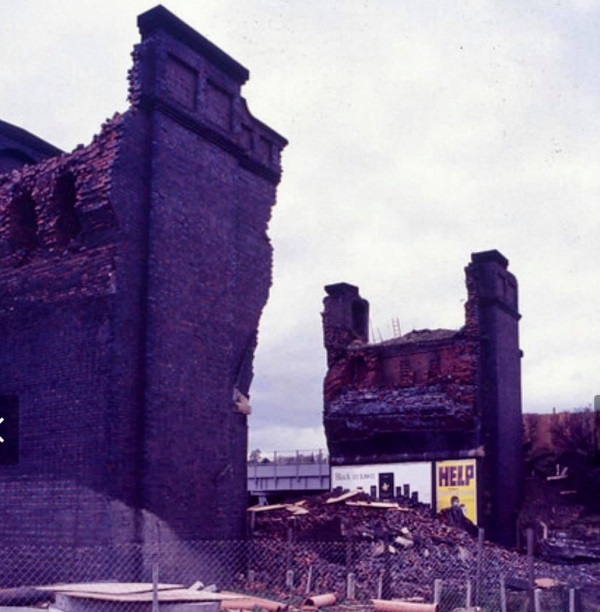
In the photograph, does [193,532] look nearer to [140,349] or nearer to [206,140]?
→ [140,349]

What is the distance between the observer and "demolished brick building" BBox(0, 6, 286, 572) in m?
12.6

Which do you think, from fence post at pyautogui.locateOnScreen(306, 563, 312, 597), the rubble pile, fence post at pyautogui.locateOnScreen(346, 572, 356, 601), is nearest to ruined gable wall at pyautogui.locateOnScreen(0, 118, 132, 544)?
the rubble pile

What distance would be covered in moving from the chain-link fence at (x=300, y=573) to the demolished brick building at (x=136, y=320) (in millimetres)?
301

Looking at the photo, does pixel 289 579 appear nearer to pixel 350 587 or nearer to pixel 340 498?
pixel 350 587

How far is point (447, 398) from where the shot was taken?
86.0ft

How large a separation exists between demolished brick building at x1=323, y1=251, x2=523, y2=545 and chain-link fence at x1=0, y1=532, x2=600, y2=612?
7.22 meters

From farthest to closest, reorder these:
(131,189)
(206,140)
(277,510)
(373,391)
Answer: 1. (373,391)
2. (277,510)
3. (206,140)
4. (131,189)

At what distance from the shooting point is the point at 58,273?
13.5 metres

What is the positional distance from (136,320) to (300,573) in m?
5.88

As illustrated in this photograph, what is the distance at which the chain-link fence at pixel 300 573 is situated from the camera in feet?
39.6

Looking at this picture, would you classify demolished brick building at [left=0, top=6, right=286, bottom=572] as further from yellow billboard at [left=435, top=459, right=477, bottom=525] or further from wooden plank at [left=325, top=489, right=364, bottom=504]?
yellow billboard at [left=435, top=459, right=477, bottom=525]

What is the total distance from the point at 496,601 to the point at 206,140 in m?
9.11

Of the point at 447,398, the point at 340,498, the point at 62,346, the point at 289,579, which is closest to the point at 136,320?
the point at 62,346

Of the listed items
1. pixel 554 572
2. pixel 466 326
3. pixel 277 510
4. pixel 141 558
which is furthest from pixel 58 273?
pixel 466 326
